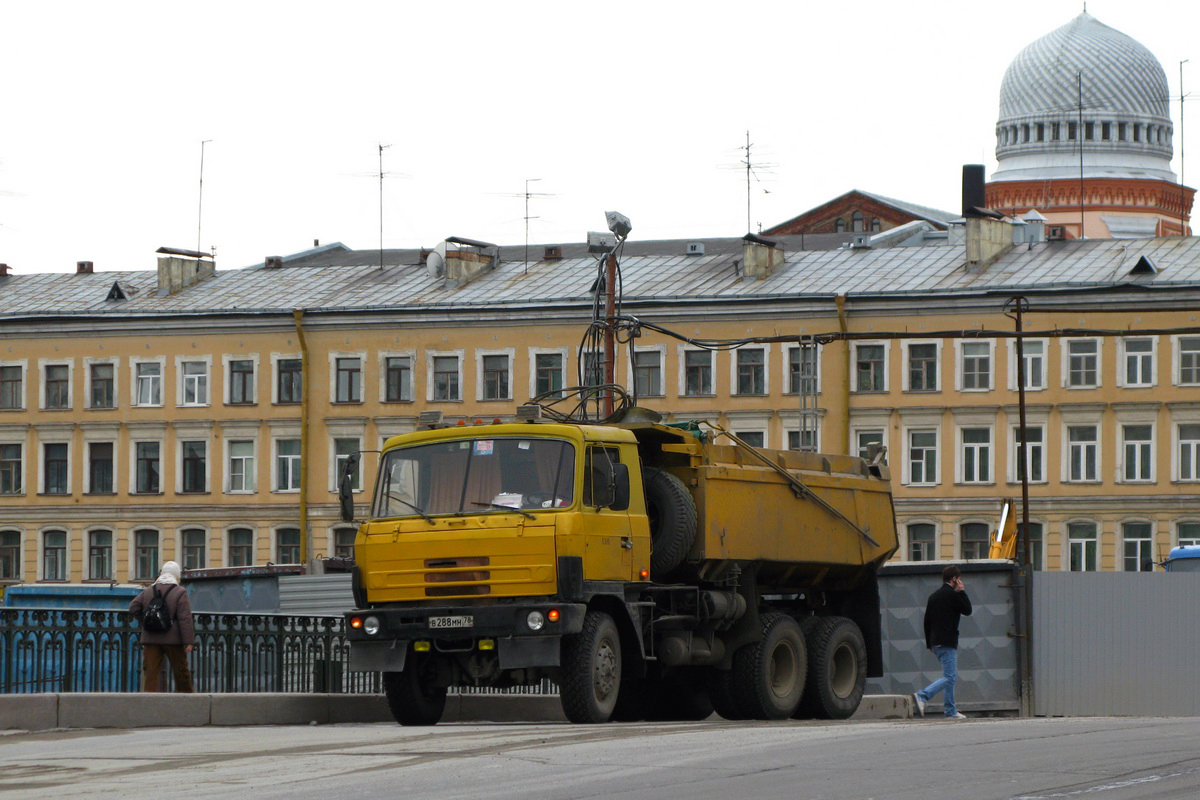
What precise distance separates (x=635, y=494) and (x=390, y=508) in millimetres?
2195

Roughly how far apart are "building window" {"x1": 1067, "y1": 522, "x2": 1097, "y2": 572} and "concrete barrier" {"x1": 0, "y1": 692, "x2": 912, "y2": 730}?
34.3 metres

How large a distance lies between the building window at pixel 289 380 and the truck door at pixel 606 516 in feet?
145

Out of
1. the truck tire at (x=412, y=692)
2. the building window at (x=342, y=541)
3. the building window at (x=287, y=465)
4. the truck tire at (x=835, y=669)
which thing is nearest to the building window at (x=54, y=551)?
the building window at (x=287, y=465)

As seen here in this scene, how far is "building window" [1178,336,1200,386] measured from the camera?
56344 mm

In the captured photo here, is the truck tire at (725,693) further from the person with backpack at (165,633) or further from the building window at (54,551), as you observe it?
the building window at (54,551)

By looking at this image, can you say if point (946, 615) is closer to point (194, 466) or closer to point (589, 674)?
point (589, 674)

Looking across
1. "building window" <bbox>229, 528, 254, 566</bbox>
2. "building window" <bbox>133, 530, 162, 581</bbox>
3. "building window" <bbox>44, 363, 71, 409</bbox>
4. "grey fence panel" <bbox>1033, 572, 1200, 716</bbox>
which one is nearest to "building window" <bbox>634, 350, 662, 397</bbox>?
"building window" <bbox>229, 528, 254, 566</bbox>

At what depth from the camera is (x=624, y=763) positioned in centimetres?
1326

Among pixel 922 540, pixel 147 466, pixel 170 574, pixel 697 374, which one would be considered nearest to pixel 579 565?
pixel 170 574

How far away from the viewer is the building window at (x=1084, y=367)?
5716cm

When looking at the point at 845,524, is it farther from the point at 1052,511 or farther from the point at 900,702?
the point at 1052,511

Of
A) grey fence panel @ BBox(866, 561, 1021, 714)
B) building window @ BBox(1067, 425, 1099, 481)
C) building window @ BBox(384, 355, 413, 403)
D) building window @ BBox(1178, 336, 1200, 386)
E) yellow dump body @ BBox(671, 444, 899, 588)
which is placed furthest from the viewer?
building window @ BBox(384, 355, 413, 403)

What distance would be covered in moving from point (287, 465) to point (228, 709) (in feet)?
144

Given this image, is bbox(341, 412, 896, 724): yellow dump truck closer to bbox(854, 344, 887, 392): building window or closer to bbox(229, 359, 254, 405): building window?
bbox(854, 344, 887, 392): building window
